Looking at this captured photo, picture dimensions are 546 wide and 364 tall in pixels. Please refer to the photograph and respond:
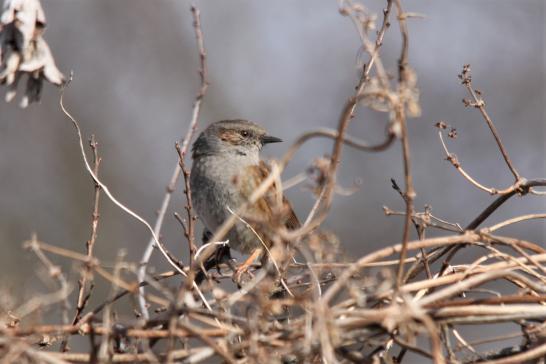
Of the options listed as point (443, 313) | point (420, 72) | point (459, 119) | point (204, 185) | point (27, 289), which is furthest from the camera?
point (420, 72)

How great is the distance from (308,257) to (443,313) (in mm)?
383

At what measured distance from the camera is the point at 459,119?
1073cm

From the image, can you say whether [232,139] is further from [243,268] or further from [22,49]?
[22,49]

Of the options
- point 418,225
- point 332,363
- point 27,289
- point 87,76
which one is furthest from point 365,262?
point 87,76

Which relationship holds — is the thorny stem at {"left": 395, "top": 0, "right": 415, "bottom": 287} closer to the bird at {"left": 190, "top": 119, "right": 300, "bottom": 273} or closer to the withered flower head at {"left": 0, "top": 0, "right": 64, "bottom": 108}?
the withered flower head at {"left": 0, "top": 0, "right": 64, "bottom": 108}

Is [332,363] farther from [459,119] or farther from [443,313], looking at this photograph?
[459,119]

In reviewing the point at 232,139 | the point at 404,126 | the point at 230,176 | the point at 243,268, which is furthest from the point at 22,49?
the point at 232,139

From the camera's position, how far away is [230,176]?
17.9 feet

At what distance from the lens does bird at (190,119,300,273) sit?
530 centimetres

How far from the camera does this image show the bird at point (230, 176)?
5305 mm

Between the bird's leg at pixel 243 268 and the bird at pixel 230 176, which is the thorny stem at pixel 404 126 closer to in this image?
the bird's leg at pixel 243 268

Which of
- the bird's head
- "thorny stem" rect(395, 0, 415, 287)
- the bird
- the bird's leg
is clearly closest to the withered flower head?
"thorny stem" rect(395, 0, 415, 287)

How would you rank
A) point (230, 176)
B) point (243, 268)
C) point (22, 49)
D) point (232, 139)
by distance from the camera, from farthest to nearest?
1. point (232, 139)
2. point (230, 176)
3. point (243, 268)
4. point (22, 49)

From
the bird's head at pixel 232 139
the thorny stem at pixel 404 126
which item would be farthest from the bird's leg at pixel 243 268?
the thorny stem at pixel 404 126
